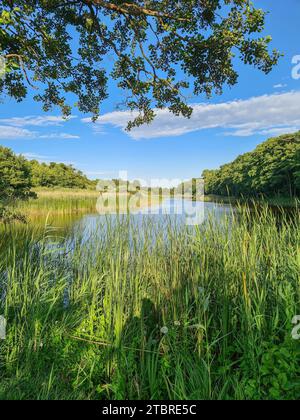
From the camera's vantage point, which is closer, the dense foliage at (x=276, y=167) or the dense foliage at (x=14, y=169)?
the dense foliage at (x=14, y=169)

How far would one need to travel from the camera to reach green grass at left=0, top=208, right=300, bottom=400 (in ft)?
8.32

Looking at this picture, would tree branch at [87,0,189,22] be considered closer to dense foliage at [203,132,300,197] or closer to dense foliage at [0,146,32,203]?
dense foliage at [0,146,32,203]

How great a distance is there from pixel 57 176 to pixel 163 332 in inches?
2266

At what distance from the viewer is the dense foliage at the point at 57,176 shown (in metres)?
53.7

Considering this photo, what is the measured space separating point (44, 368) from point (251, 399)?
188 cm

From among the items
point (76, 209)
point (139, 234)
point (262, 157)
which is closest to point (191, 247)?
point (139, 234)

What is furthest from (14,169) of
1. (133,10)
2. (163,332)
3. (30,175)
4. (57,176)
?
(57,176)

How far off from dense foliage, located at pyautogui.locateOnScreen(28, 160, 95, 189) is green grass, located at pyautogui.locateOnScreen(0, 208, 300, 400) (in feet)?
161

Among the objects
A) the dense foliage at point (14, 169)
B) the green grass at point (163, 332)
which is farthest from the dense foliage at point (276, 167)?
the green grass at point (163, 332)

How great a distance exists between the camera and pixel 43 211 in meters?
17.7

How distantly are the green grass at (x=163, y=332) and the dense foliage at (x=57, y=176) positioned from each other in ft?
161

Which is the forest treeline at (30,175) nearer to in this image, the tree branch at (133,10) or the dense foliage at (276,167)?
the tree branch at (133,10)

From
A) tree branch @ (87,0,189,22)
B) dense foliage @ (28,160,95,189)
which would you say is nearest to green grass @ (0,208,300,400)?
tree branch @ (87,0,189,22)
